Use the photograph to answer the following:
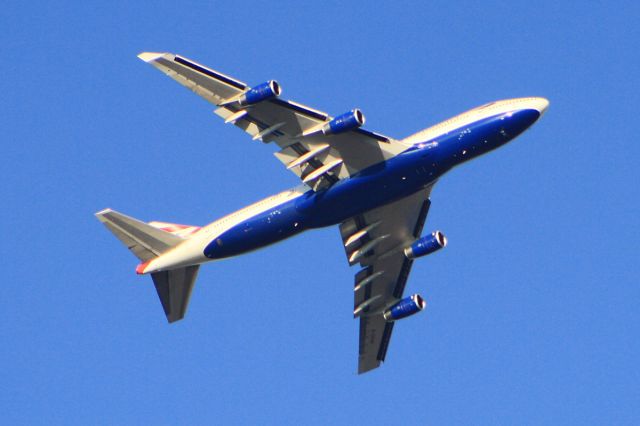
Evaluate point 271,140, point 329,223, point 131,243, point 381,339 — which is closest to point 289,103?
point 271,140

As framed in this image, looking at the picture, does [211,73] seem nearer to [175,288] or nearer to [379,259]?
[175,288]

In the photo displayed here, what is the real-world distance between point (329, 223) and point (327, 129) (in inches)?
301

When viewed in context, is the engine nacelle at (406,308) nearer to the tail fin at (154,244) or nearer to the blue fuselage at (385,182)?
the blue fuselage at (385,182)

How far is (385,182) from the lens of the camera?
268 feet

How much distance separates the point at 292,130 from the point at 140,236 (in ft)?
45.1

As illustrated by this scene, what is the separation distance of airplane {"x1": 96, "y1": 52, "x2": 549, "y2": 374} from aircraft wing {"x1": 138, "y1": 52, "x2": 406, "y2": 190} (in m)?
0.07

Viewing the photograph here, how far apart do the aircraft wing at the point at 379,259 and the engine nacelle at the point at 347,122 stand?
946 centimetres

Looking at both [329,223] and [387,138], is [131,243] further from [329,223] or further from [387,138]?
[387,138]

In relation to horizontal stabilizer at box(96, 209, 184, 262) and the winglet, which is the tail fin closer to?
horizontal stabilizer at box(96, 209, 184, 262)

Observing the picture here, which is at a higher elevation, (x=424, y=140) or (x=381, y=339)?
(x=424, y=140)

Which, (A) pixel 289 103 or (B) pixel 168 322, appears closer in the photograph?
(A) pixel 289 103

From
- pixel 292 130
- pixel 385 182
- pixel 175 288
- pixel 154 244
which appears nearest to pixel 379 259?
pixel 385 182

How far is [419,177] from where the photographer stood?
8162cm

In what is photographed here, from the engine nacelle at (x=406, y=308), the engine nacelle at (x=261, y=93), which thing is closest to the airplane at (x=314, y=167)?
the engine nacelle at (x=261, y=93)
